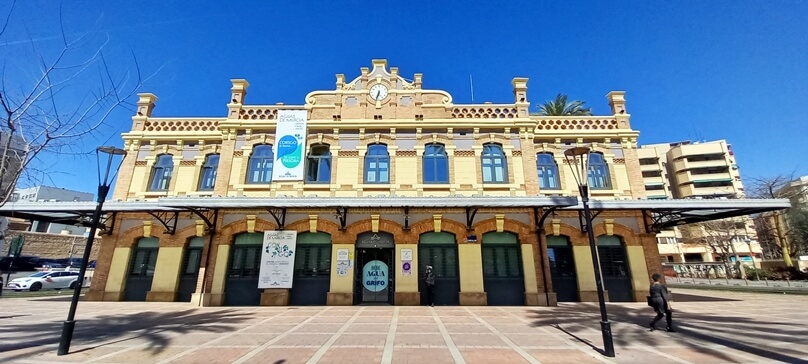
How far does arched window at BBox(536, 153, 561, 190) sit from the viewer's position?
16.9 metres

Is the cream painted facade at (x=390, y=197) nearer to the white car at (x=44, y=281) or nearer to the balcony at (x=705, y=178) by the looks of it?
the white car at (x=44, y=281)

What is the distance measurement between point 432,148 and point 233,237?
34.5ft

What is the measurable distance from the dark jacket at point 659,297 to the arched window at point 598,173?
316 inches

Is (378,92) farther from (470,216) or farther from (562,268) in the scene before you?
(562,268)

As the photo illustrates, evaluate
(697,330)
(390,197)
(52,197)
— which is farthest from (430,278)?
(52,197)

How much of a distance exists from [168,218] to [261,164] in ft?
17.1

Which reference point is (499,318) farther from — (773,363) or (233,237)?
(233,237)

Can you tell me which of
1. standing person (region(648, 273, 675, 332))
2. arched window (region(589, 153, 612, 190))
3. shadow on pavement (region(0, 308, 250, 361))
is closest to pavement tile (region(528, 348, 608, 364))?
standing person (region(648, 273, 675, 332))

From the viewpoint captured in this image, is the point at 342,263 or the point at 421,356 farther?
the point at 342,263

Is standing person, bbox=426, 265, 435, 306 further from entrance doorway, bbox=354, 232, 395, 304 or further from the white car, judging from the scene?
the white car

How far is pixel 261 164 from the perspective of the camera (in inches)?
659

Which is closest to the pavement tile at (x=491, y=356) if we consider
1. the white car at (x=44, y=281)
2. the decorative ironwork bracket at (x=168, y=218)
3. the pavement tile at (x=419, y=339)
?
the pavement tile at (x=419, y=339)

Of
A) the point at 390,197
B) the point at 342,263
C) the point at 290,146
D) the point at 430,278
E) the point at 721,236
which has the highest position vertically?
the point at 290,146

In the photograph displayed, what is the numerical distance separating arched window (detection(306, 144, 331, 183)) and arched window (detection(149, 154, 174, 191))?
7.41m
